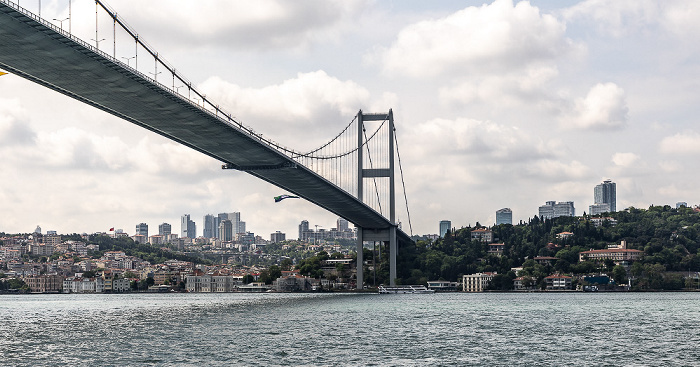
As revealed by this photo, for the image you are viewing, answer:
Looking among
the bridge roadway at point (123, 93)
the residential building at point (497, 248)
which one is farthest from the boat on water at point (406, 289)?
the bridge roadway at point (123, 93)

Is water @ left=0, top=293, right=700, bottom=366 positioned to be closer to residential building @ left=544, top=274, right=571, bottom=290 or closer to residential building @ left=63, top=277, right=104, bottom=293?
residential building @ left=544, top=274, right=571, bottom=290

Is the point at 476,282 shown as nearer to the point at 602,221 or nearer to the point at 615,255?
the point at 615,255

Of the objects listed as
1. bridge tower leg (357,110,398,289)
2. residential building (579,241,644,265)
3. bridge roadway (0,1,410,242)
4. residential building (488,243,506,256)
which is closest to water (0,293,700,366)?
bridge roadway (0,1,410,242)

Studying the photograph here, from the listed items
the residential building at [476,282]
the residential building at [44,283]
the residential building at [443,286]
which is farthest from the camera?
the residential building at [44,283]

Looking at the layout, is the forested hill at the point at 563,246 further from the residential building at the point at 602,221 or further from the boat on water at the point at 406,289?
the boat on water at the point at 406,289

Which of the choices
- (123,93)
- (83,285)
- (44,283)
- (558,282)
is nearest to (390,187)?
(558,282)

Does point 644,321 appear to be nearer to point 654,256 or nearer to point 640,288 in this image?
point 640,288

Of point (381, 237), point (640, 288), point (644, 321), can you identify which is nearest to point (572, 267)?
point (640, 288)
